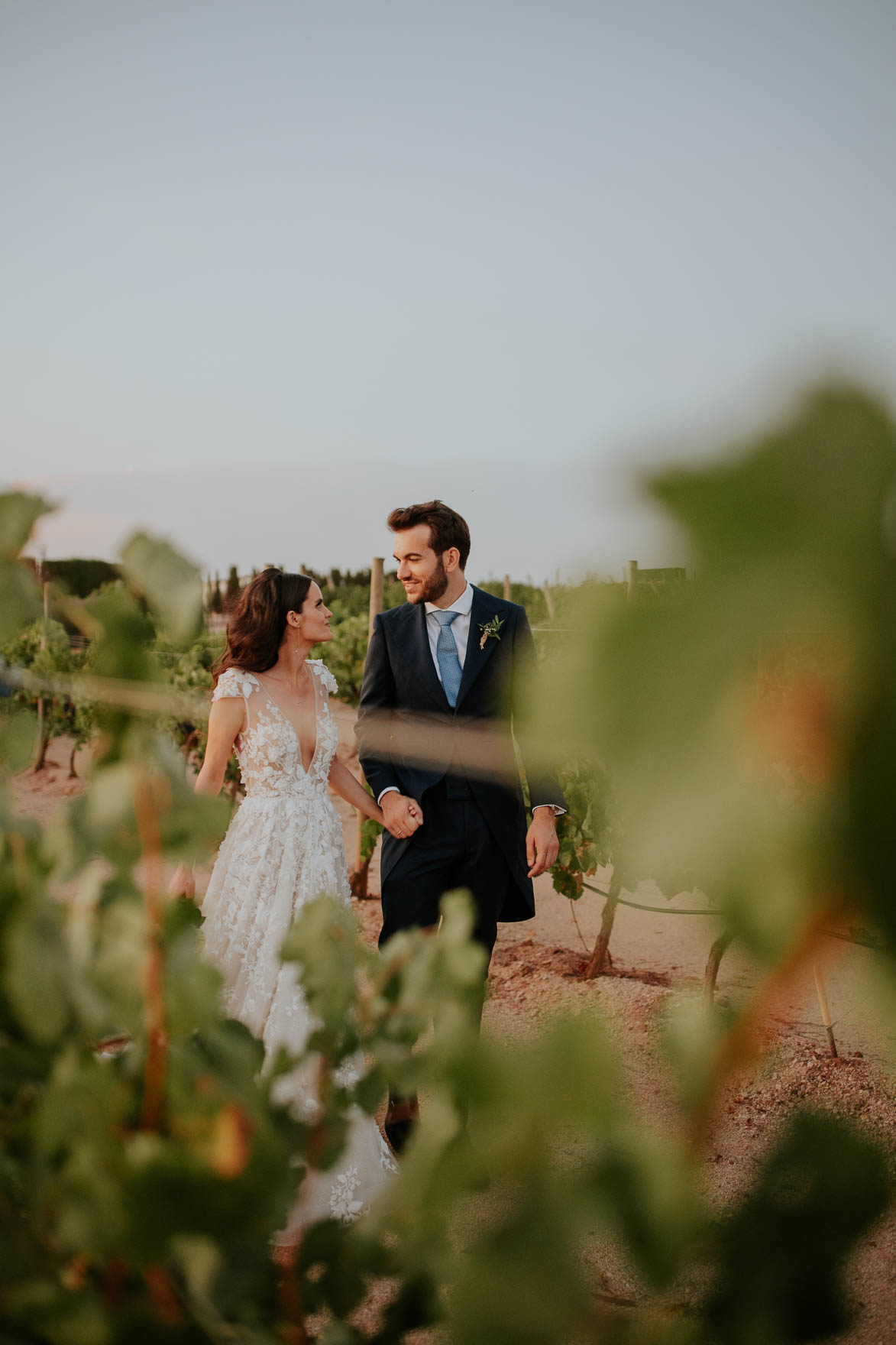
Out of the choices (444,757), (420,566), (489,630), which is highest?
(420,566)

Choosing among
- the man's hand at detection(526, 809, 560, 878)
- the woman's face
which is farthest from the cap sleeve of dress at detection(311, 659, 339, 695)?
the man's hand at detection(526, 809, 560, 878)

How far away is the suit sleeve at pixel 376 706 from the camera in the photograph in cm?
406

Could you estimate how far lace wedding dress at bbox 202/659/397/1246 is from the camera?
154 inches

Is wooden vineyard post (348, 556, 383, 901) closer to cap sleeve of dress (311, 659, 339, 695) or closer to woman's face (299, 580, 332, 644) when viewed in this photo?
cap sleeve of dress (311, 659, 339, 695)

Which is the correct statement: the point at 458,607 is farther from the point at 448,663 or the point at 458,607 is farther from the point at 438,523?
the point at 438,523

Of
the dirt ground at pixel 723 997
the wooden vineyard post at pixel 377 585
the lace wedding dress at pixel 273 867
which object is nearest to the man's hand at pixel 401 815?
the lace wedding dress at pixel 273 867

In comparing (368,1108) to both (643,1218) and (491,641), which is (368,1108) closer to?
(643,1218)

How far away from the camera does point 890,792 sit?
0.28 m

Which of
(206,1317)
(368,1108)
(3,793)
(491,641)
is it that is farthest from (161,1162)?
(491,641)

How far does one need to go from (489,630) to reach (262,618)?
1.02 meters

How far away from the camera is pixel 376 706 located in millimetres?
4195

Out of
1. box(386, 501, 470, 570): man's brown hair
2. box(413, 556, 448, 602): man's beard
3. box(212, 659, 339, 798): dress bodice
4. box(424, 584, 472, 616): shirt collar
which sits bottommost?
box(212, 659, 339, 798): dress bodice

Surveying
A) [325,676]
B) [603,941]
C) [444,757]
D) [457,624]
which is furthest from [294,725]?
[603,941]

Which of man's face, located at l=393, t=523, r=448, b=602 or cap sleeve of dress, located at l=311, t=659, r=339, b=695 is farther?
cap sleeve of dress, located at l=311, t=659, r=339, b=695
